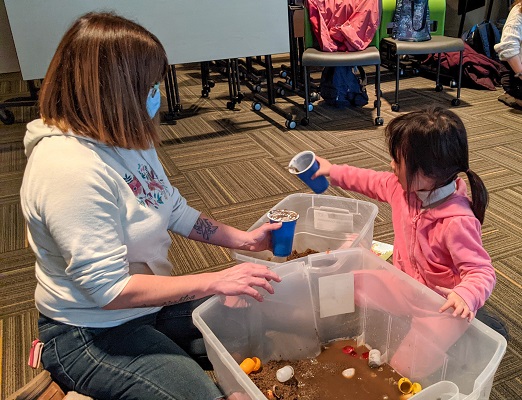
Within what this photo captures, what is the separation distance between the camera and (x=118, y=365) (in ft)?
3.22

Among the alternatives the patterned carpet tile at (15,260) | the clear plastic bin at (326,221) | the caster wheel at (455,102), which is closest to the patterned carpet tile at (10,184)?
the patterned carpet tile at (15,260)

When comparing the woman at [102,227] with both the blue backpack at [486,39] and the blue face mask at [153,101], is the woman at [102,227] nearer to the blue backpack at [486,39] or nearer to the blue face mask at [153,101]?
the blue face mask at [153,101]

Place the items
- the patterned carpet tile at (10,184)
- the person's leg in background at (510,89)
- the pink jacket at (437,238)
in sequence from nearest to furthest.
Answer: the pink jacket at (437,238)
the patterned carpet tile at (10,184)
the person's leg in background at (510,89)

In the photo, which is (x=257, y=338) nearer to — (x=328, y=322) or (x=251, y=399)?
(x=328, y=322)

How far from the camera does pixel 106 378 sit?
972 mm

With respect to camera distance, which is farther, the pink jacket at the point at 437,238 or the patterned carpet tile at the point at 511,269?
the patterned carpet tile at the point at 511,269

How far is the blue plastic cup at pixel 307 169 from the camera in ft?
4.79

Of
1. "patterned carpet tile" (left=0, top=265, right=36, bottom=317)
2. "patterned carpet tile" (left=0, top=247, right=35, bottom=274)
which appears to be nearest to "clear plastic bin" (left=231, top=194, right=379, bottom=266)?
"patterned carpet tile" (left=0, top=265, right=36, bottom=317)

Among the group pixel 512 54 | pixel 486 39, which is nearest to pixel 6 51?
pixel 486 39

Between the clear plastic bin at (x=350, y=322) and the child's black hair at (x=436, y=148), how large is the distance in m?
0.24

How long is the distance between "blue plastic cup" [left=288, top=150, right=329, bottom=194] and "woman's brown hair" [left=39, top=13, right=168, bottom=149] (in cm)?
56

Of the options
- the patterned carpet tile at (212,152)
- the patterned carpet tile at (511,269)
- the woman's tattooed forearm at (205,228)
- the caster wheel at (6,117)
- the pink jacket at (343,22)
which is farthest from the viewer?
the caster wheel at (6,117)

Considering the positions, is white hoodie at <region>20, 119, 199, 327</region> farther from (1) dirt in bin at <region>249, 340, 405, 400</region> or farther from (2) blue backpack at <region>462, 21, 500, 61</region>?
(2) blue backpack at <region>462, 21, 500, 61</region>

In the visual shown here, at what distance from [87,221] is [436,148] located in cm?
78
